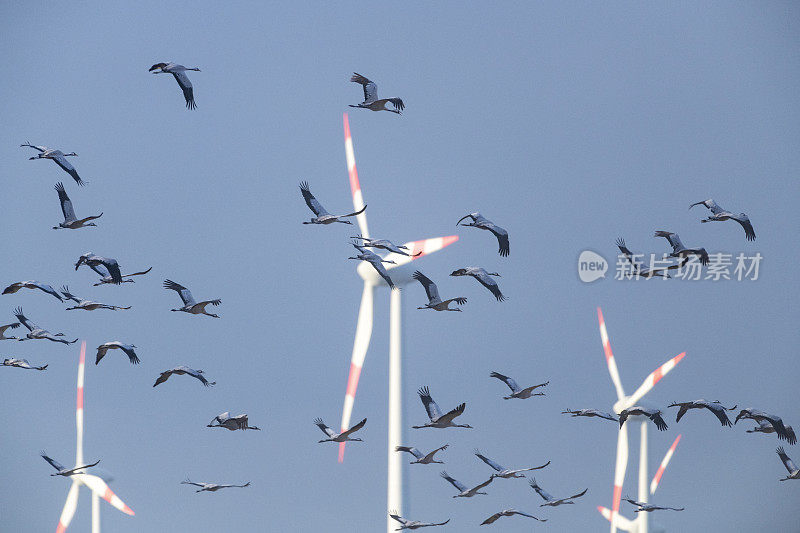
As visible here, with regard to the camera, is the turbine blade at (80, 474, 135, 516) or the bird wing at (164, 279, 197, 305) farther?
the turbine blade at (80, 474, 135, 516)

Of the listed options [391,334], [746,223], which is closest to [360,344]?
[391,334]

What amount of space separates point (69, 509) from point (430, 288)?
29.3 meters

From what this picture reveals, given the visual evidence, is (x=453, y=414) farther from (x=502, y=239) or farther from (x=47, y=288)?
(x=47, y=288)

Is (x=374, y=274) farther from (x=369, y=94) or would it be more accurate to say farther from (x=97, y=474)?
(x=97, y=474)

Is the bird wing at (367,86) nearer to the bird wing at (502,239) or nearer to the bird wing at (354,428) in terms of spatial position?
the bird wing at (502,239)

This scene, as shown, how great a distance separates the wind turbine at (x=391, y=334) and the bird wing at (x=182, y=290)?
30.8 ft

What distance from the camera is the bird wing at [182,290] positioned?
55.1m

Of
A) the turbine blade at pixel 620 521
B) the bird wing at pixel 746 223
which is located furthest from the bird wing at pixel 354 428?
the turbine blade at pixel 620 521

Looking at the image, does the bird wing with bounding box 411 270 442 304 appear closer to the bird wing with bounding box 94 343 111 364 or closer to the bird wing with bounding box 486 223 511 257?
the bird wing with bounding box 486 223 511 257

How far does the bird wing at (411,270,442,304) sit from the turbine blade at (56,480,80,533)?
26.5 m

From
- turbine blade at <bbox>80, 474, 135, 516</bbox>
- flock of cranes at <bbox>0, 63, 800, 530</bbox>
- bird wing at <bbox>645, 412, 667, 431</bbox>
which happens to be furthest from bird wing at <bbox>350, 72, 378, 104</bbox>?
turbine blade at <bbox>80, 474, 135, 516</bbox>

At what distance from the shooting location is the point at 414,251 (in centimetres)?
6234

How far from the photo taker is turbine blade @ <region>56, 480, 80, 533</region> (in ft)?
242

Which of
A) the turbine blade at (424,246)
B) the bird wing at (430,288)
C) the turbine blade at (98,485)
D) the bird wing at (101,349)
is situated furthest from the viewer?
the turbine blade at (98,485)
